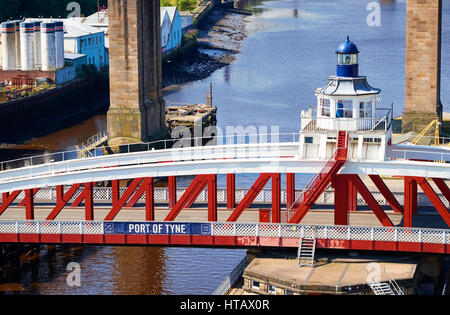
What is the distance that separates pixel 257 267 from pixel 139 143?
1167 inches

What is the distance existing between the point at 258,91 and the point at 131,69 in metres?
34.4

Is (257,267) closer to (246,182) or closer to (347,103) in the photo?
(347,103)

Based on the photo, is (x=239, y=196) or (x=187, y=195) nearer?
(x=187, y=195)

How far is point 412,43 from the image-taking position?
6156cm

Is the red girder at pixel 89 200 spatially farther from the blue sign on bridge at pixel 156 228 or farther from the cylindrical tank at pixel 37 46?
the cylindrical tank at pixel 37 46

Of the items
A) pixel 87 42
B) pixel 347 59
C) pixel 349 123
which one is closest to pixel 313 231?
pixel 349 123

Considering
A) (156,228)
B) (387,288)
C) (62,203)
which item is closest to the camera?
(387,288)

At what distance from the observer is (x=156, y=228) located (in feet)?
126

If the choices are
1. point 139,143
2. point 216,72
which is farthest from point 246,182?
point 216,72

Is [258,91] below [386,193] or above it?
below

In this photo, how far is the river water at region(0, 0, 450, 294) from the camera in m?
43.3

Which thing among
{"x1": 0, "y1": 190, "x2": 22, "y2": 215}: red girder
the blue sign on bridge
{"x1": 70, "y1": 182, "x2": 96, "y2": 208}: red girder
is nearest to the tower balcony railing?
the blue sign on bridge

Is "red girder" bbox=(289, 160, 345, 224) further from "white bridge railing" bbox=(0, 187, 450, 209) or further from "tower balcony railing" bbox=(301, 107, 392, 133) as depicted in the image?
"white bridge railing" bbox=(0, 187, 450, 209)

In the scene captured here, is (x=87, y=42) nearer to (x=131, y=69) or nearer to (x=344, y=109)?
(x=131, y=69)
